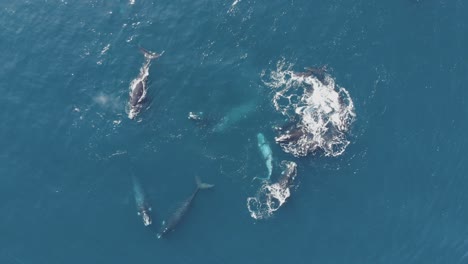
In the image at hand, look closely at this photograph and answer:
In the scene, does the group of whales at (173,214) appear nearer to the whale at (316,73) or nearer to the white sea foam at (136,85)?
the white sea foam at (136,85)

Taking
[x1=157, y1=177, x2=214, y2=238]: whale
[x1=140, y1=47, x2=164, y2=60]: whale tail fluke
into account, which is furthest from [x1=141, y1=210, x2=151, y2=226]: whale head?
[x1=140, y1=47, x2=164, y2=60]: whale tail fluke

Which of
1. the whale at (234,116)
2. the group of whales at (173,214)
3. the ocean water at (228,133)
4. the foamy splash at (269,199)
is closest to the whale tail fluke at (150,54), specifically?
the ocean water at (228,133)

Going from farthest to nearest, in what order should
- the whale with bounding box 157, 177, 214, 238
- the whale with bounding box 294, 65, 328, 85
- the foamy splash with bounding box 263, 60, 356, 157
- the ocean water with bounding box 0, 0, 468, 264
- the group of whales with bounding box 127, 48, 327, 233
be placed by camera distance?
the whale with bounding box 294, 65, 328, 85
the foamy splash with bounding box 263, 60, 356, 157
the group of whales with bounding box 127, 48, 327, 233
the whale with bounding box 157, 177, 214, 238
the ocean water with bounding box 0, 0, 468, 264

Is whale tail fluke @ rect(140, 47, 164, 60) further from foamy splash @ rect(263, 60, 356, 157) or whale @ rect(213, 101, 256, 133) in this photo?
A: foamy splash @ rect(263, 60, 356, 157)

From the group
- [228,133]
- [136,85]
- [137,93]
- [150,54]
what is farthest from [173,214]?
[150,54]

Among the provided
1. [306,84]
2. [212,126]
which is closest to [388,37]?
[306,84]

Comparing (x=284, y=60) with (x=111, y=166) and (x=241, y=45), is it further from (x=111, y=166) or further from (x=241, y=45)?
(x=111, y=166)
